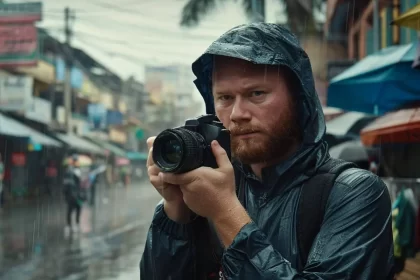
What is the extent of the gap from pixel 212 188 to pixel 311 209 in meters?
0.26

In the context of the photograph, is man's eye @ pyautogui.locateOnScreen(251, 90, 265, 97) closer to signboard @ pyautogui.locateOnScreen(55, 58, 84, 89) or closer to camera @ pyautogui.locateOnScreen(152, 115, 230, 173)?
camera @ pyautogui.locateOnScreen(152, 115, 230, 173)

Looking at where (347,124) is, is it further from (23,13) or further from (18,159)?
(18,159)

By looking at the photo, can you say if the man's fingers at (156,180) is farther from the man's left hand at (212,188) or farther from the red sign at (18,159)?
the red sign at (18,159)

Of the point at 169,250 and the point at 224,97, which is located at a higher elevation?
the point at 224,97

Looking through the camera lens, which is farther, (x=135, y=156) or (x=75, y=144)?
(x=135, y=156)

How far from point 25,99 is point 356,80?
21.3 metres

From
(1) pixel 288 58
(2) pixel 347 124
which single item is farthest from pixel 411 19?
(2) pixel 347 124

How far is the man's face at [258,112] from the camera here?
60.2 inches

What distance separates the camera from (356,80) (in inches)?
233

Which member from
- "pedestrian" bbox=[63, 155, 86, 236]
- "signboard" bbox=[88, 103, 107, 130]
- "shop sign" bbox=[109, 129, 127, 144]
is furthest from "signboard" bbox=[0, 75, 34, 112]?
"shop sign" bbox=[109, 129, 127, 144]

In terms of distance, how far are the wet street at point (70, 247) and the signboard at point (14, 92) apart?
25.8 feet

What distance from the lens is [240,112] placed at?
153 cm

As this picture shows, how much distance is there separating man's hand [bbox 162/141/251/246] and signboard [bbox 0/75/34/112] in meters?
24.7

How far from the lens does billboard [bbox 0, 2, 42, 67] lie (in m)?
21.7
